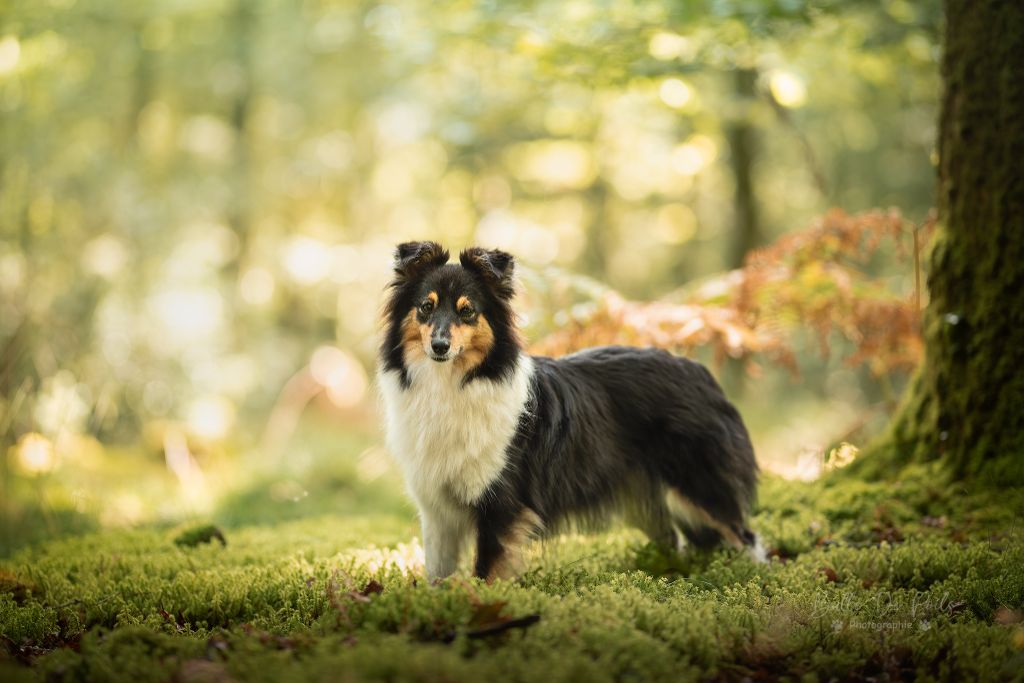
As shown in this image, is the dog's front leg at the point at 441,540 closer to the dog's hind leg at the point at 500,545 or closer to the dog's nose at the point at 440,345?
the dog's hind leg at the point at 500,545

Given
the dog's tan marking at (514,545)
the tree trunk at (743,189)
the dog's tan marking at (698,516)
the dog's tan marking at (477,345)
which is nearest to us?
the dog's tan marking at (514,545)

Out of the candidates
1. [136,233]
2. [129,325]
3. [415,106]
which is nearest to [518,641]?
[129,325]

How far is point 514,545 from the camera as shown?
14.2 feet

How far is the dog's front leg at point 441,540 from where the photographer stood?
14.6 ft

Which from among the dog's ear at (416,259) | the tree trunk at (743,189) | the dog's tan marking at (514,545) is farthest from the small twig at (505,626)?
the tree trunk at (743,189)

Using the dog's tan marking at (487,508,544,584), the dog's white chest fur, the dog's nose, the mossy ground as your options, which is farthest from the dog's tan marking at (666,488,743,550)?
the dog's nose

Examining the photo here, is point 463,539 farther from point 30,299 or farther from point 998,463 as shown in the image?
point 30,299

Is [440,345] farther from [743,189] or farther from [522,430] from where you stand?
[743,189]

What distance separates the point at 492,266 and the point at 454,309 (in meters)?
0.33

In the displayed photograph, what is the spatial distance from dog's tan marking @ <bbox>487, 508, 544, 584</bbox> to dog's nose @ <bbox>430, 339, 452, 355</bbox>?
37.1 inches

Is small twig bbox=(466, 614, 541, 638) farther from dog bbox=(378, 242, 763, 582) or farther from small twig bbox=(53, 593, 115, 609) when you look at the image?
small twig bbox=(53, 593, 115, 609)

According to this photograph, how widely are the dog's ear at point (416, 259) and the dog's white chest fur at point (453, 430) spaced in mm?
518

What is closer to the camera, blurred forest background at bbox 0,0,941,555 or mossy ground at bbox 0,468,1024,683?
mossy ground at bbox 0,468,1024,683

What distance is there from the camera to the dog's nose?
13.7 ft
